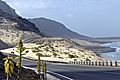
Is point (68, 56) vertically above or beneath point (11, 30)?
beneath

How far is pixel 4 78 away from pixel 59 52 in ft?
303

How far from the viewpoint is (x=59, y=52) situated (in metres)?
121

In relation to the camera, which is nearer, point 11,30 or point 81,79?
point 81,79

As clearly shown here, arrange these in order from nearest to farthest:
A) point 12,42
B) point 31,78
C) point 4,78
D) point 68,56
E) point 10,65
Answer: point 10,65 < point 4,78 < point 31,78 < point 68,56 < point 12,42

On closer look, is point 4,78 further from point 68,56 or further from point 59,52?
point 59,52

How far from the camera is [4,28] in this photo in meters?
192

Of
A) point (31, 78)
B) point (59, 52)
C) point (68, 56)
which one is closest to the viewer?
point (31, 78)

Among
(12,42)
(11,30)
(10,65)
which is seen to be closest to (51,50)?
(12,42)

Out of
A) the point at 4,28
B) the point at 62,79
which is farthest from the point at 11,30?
the point at 62,79

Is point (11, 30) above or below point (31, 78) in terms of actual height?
above

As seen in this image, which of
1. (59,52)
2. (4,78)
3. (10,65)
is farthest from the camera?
(59,52)

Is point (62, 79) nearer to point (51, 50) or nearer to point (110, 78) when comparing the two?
point (110, 78)

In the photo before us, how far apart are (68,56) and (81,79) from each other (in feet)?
238

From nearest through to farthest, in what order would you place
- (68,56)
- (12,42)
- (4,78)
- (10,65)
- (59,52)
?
(10,65) → (4,78) → (68,56) → (59,52) → (12,42)
